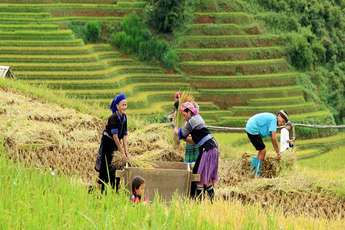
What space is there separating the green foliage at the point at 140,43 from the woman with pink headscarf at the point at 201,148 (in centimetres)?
2621

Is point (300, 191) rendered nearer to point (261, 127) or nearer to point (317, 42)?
point (261, 127)

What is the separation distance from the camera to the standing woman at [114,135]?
691 cm

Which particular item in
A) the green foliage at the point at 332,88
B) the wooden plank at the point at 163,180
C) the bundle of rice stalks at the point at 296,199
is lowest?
the bundle of rice stalks at the point at 296,199

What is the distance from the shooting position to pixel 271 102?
31.7 meters

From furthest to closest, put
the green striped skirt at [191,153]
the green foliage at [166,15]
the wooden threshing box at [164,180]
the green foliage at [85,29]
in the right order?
1. the green foliage at [166,15]
2. the green foliage at [85,29]
3. the green striped skirt at [191,153]
4. the wooden threshing box at [164,180]

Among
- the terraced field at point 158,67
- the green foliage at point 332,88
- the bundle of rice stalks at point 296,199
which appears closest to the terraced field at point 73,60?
the terraced field at point 158,67

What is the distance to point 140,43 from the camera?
33781mm

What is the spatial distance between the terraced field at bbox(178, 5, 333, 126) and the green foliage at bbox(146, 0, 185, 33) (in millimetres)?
790

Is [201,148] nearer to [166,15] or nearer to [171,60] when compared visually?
[171,60]

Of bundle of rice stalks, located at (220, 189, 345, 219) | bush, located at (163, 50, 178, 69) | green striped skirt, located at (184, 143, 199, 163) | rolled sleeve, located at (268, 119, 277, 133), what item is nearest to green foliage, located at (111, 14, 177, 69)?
bush, located at (163, 50, 178, 69)

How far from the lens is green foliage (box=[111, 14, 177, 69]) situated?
3334cm

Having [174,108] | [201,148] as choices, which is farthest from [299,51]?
[201,148]

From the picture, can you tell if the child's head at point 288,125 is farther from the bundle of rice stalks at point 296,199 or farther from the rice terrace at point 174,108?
the bundle of rice stalks at point 296,199

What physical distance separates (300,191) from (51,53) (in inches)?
915
